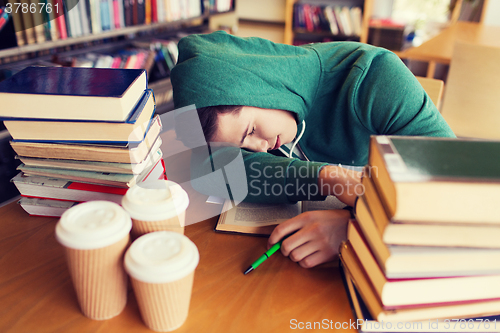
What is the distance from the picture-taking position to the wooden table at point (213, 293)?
0.49m

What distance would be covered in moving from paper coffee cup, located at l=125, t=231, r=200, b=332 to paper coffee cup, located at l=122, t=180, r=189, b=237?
0.02m

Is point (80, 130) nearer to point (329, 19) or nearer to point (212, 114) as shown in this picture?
point (212, 114)

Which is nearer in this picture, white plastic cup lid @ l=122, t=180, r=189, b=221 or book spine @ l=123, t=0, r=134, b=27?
white plastic cup lid @ l=122, t=180, r=189, b=221

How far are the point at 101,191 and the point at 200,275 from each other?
26 cm

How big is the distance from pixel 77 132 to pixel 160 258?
0.34 metres

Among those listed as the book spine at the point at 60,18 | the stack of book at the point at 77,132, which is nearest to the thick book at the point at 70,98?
the stack of book at the point at 77,132

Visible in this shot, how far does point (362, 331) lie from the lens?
472mm

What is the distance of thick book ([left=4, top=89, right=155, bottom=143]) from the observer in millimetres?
599

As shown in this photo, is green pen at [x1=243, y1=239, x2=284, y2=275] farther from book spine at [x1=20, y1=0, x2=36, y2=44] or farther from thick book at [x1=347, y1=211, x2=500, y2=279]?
book spine at [x1=20, y1=0, x2=36, y2=44]

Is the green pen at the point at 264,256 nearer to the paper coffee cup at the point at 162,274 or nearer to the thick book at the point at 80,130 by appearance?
the paper coffee cup at the point at 162,274

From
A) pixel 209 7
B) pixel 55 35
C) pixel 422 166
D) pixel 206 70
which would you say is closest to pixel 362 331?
pixel 422 166

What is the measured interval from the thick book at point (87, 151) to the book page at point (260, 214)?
0.22m

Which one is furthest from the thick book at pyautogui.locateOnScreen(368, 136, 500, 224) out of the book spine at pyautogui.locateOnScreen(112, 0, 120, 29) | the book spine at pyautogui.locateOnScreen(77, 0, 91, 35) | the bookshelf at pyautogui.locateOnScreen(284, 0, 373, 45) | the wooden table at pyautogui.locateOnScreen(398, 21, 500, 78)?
the bookshelf at pyautogui.locateOnScreen(284, 0, 373, 45)

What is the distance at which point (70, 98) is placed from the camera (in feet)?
1.90
